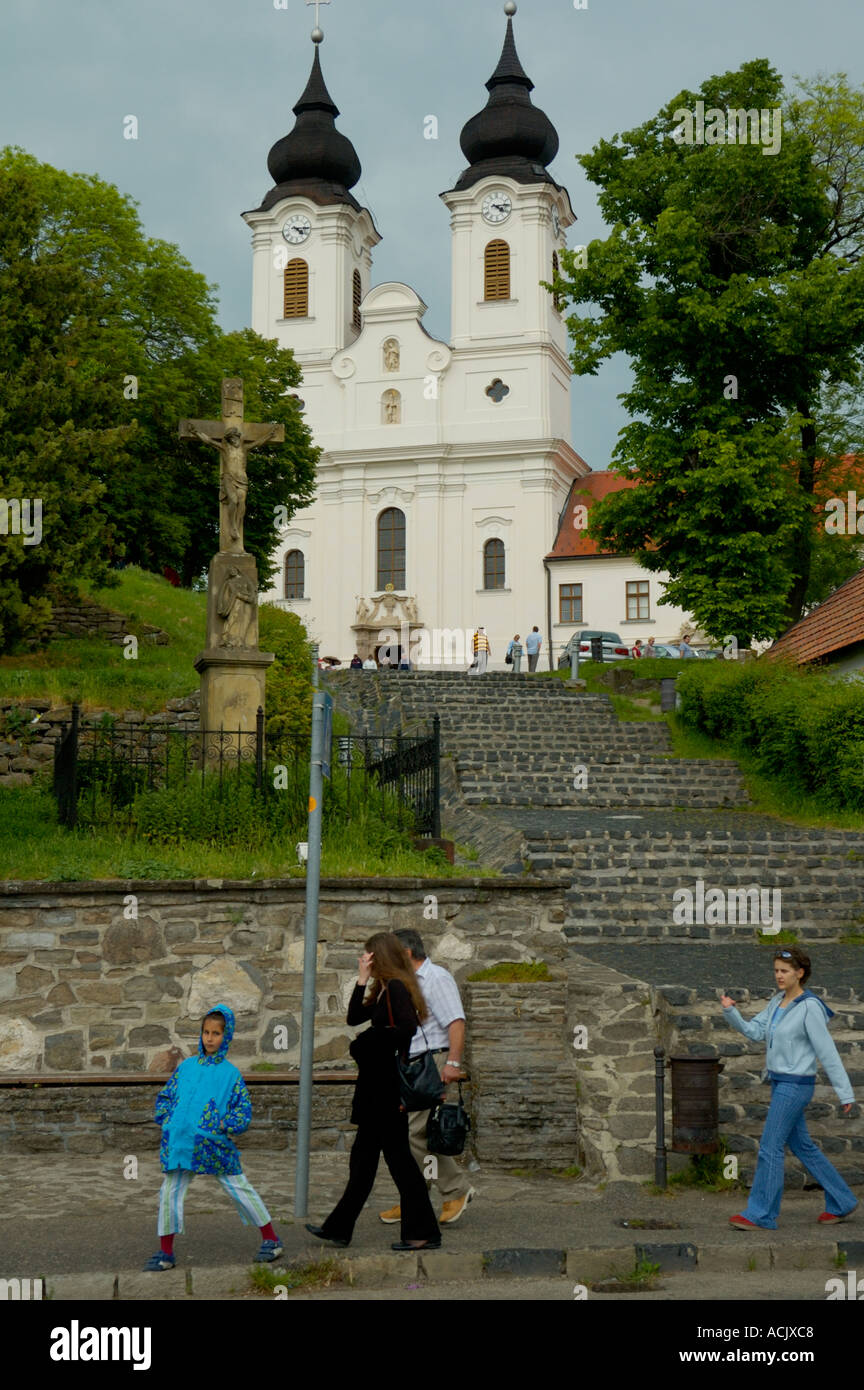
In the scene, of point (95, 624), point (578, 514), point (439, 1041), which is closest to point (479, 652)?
point (578, 514)

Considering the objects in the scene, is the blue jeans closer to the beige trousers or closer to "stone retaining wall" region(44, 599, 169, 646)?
the beige trousers

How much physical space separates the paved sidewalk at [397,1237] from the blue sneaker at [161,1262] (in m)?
0.05

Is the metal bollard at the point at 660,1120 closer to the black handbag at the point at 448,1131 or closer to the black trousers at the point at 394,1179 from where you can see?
the black handbag at the point at 448,1131

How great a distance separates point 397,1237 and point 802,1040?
2367 millimetres

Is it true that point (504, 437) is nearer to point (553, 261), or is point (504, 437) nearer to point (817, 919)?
point (553, 261)

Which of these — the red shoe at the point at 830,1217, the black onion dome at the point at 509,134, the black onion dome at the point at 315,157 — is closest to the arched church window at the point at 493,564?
the black onion dome at the point at 509,134

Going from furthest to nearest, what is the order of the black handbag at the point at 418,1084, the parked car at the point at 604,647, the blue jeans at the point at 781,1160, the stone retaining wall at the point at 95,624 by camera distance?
1. the parked car at the point at 604,647
2. the stone retaining wall at the point at 95,624
3. the blue jeans at the point at 781,1160
4. the black handbag at the point at 418,1084

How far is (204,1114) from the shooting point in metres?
6.95

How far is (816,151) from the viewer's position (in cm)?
2886

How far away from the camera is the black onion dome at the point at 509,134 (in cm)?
5697

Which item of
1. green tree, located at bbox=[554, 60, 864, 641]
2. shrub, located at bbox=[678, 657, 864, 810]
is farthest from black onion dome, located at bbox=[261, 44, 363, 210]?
shrub, located at bbox=[678, 657, 864, 810]

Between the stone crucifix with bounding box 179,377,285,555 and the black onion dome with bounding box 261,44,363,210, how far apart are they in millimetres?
46753

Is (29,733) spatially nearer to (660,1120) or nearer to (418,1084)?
(660,1120)

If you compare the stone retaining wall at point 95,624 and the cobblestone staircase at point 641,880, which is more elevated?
the stone retaining wall at point 95,624
